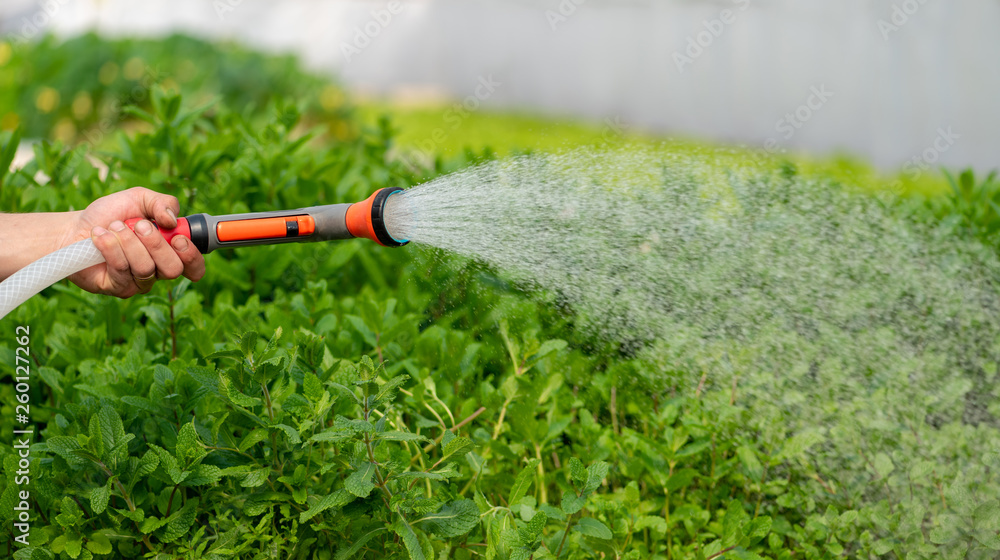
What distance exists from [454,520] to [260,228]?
0.75m

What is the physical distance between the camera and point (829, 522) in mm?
1803

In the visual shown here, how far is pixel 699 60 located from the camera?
8711 mm

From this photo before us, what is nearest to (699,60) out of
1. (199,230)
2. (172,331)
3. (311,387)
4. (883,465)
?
(883,465)

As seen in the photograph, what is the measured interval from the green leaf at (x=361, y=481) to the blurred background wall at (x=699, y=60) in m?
6.94

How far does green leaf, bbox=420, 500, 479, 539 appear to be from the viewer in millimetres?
1554

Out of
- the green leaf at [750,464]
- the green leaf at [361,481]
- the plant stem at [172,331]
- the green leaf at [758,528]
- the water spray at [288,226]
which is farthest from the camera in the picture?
the plant stem at [172,331]

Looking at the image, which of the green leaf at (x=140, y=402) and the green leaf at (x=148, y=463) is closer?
the green leaf at (x=148, y=463)

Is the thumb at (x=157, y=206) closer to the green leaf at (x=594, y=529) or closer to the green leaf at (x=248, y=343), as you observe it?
the green leaf at (x=248, y=343)

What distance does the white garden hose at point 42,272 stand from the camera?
61.1 inches

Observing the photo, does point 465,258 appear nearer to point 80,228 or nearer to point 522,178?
point 522,178

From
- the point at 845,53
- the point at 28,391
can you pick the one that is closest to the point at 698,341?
the point at 28,391

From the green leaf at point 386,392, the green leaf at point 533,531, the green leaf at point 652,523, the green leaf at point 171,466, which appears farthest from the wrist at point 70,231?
the green leaf at point 652,523

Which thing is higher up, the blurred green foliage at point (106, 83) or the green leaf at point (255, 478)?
the blurred green foliage at point (106, 83)

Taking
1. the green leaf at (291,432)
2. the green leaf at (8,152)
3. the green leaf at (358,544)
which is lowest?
the green leaf at (358,544)
